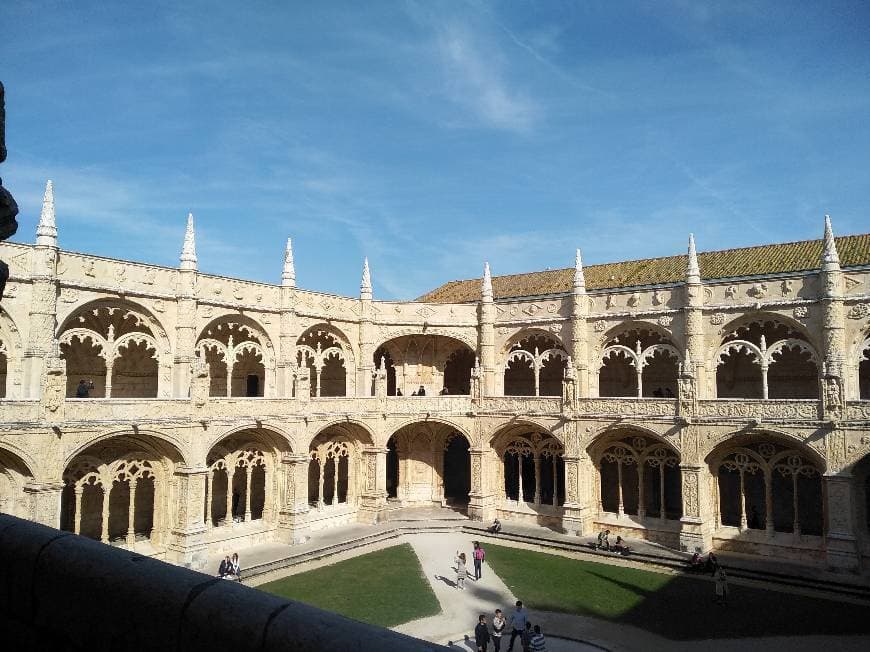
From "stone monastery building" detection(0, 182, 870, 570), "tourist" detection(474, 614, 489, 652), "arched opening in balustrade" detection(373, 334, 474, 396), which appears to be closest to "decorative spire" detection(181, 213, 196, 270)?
"stone monastery building" detection(0, 182, 870, 570)

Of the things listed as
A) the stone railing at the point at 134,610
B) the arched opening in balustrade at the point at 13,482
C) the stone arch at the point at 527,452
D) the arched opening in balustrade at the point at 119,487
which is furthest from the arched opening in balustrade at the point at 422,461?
the stone railing at the point at 134,610

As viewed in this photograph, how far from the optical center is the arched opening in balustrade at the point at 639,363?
28750 millimetres

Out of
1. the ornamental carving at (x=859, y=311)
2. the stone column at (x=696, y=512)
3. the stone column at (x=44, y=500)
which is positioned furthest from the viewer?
the stone column at (x=696, y=512)

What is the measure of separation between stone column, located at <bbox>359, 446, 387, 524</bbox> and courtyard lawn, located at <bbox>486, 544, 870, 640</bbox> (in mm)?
8230

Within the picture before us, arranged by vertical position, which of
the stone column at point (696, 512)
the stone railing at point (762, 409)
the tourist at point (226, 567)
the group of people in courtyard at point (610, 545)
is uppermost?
the stone railing at point (762, 409)

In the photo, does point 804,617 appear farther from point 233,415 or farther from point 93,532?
point 93,532

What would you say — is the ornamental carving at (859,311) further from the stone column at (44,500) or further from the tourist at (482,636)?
the stone column at (44,500)

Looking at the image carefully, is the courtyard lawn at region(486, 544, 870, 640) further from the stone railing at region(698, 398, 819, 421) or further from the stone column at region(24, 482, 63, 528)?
the stone column at region(24, 482, 63, 528)

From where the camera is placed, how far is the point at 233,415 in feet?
85.1

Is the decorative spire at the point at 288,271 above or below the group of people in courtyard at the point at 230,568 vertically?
above

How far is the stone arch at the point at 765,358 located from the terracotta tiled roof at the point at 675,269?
239 centimetres

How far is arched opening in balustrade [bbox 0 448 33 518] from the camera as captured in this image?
67.1 ft

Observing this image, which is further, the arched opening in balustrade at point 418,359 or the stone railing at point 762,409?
the arched opening in balustrade at point 418,359

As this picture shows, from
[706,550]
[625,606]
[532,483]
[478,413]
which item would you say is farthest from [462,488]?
[625,606]
